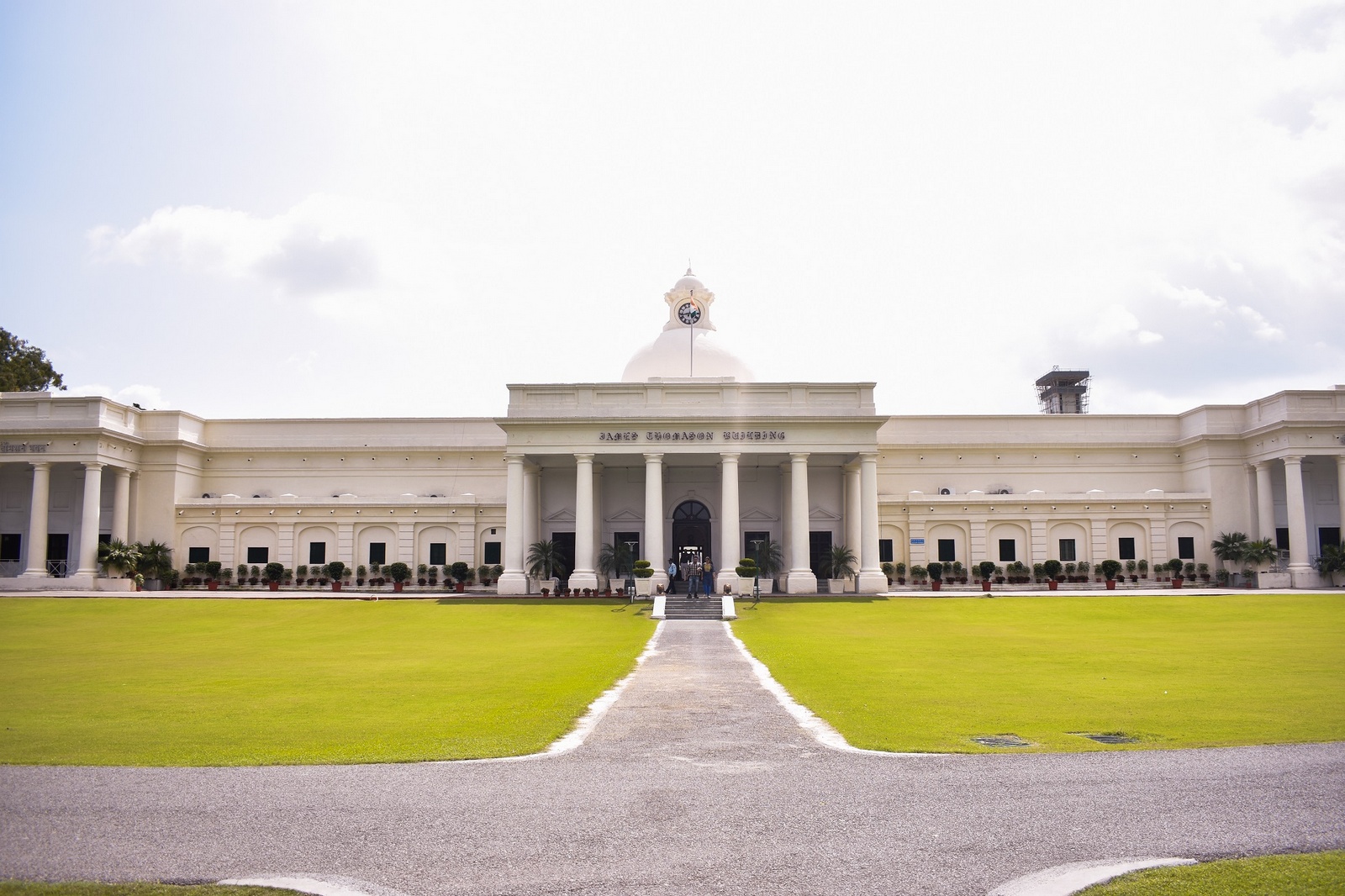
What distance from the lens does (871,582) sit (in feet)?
154

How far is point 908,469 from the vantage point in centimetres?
5691

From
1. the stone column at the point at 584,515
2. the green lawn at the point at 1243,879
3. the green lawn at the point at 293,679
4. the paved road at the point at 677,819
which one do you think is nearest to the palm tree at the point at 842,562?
the stone column at the point at 584,515

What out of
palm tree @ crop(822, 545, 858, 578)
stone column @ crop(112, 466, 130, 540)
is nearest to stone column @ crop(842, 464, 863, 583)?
palm tree @ crop(822, 545, 858, 578)

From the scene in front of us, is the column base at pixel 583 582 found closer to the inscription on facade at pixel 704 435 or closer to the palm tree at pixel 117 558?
the inscription on facade at pixel 704 435

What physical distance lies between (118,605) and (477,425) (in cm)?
2357

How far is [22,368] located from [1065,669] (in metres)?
68.3

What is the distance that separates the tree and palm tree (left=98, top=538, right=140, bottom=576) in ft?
57.7

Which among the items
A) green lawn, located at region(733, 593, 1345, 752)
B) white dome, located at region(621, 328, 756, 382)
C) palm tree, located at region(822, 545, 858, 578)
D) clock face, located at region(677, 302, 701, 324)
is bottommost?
green lawn, located at region(733, 593, 1345, 752)

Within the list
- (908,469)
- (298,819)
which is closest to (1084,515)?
(908,469)

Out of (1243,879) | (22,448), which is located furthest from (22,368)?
(1243,879)

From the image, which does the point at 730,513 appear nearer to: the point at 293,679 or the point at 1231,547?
the point at 1231,547

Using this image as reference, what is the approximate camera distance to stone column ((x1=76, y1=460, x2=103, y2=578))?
5006 cm

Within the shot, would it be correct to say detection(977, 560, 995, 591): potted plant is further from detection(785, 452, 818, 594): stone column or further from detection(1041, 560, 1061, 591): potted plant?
detection(785, 452, 818, 594): stone column

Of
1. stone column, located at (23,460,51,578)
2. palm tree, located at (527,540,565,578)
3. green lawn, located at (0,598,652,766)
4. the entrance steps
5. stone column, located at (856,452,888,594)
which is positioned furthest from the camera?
stone column, located at (23,460,51,578)
